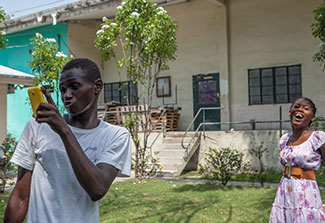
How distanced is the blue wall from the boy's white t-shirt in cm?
1629

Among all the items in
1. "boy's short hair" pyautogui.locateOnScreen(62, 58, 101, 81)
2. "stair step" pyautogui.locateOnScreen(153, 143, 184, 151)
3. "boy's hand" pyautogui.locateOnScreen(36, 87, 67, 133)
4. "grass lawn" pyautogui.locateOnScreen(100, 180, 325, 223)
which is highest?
"boy's short hair" pyautogui.locateOnScreen(62, 58, 101, 81)

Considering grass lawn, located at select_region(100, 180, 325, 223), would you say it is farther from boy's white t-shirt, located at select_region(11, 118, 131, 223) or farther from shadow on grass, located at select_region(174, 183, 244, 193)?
boy's white t-shirt, located at select_region(11, 118, 131, 223)

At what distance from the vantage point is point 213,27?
15.4 m

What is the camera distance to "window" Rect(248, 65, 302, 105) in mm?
13758

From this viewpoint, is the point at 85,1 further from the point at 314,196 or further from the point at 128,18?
the point at 314,196

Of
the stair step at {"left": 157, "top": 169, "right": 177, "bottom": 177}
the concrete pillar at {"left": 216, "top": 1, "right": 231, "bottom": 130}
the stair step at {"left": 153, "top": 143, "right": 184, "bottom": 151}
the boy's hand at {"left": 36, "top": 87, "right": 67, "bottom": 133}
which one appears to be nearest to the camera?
the boy's hand at {"left": 36, "top": 87, "right": 67, "bottom": 133}

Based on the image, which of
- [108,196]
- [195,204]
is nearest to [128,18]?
[108,196]

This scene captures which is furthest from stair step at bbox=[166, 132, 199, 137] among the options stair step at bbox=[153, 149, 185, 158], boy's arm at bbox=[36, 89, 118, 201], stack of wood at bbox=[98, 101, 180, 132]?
boy's arm at bbox=[36, 89, 118, 201]

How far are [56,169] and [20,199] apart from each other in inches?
9.2

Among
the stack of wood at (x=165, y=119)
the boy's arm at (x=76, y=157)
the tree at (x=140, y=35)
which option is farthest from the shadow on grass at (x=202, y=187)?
the boy's arm at (x=76, y=157)

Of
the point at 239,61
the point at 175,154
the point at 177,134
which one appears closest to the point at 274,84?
the point at 239,61

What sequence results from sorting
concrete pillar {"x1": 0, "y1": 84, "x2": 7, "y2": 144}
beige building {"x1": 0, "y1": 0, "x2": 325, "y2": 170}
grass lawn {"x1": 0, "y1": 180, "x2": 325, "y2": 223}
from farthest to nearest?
beige building {"x1": 0, "y1": 0, "x2": 325, "y2": 170} → concrete pillar {"x1": 0, "y1": 84, "x2": 7, "y2": 144} → grass lawn {"x1": 0, "y1": 180, "x2": 325, "y2": 223}

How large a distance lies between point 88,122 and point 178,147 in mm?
11135

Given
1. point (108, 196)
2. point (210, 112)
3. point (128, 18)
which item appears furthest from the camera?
point (210, 112)
